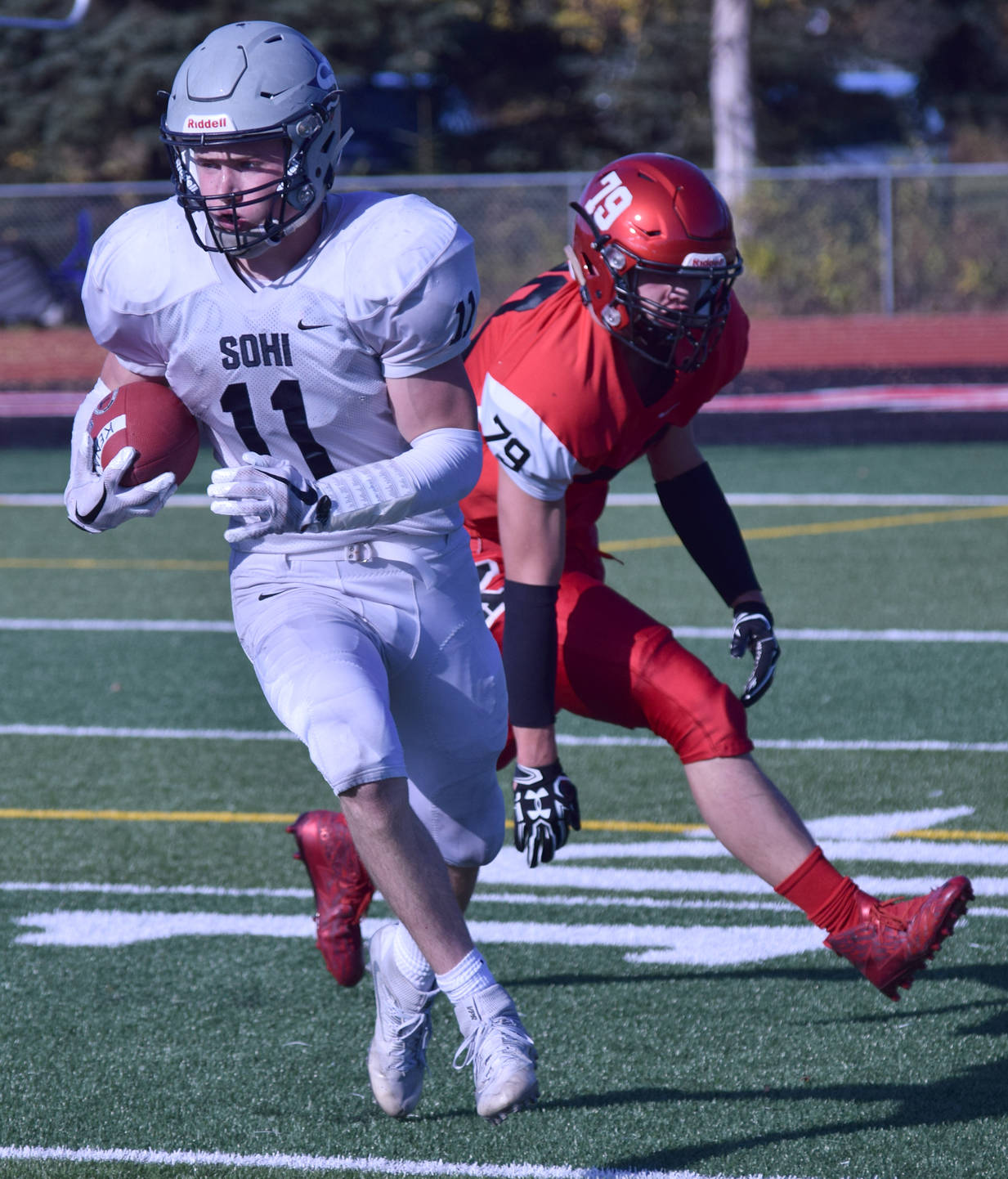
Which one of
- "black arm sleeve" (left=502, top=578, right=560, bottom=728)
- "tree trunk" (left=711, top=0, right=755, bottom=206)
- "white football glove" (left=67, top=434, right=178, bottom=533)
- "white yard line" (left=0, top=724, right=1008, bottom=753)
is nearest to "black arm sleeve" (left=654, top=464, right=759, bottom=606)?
"black arm sleeve" (left=502, top=578, right=560, bottom=728)

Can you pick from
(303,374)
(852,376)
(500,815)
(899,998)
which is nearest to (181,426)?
(303,374)

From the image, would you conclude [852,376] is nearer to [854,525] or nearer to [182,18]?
[854,525]

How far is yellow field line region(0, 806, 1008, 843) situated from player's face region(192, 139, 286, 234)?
2556 millimetres

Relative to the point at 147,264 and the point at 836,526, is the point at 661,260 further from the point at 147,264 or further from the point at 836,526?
the point at 836,526

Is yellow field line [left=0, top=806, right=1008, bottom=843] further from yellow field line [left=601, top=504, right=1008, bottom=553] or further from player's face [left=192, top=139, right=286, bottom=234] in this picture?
yellow field line [left=601, top=504, right=1008, bottom=553]

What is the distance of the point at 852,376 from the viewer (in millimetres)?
19156

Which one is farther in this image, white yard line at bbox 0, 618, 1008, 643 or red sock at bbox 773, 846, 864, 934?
white yard line at bbox 0, 618, 1008, 643

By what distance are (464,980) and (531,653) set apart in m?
0.91

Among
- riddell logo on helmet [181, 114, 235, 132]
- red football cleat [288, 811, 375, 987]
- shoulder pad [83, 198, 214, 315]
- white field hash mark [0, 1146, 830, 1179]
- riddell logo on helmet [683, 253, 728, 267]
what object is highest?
riddell logo on helmet [181, 114, 235, 132]

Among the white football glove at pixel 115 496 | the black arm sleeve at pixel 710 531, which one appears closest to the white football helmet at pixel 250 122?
the white football glove at pixel 115 496

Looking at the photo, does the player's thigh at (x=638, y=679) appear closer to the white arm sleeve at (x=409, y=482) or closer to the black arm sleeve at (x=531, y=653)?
the black arm sleeve at (x=531, y=653)

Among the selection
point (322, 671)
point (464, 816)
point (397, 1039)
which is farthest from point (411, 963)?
point (322, 671)

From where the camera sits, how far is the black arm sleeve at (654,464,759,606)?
393 cm

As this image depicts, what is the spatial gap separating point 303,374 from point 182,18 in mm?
26104
